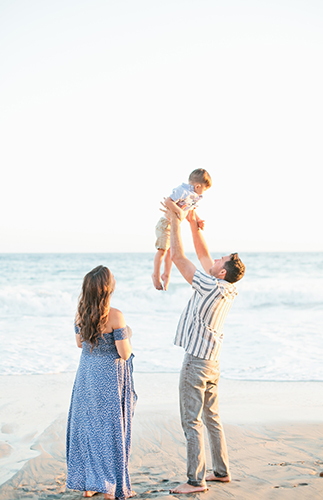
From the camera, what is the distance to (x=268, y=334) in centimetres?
1062

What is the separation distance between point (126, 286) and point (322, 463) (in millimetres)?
20638

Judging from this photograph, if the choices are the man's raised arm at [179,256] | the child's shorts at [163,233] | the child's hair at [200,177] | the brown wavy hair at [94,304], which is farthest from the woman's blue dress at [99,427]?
the child's hair at [200,177]

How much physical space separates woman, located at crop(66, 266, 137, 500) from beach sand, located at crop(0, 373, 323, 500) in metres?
0.24

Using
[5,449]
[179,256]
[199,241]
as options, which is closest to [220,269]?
[179,256]

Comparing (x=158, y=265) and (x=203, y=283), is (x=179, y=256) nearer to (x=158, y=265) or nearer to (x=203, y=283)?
(x=203, y=283)

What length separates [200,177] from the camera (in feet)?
11.9

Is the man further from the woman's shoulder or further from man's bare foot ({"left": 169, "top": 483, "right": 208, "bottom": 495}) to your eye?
the woman's shoulder

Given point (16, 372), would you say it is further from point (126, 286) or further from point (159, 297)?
point (126, 286)

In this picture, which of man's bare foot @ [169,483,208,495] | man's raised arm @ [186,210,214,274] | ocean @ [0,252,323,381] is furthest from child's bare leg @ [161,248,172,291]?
ocean @ [0,252,323,381]

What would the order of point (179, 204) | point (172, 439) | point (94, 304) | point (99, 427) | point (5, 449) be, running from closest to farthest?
point (94, 304) < point (99, 427) < point (179, 204) < point (5, 449) < point (172, 439)

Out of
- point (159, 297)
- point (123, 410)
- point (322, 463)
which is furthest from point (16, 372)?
point (159, 297)

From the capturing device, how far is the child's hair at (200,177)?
364cm

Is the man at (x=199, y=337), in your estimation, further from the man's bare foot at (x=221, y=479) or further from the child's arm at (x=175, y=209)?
the man's bare foot at (x=221, y=479)

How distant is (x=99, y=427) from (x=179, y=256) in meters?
1.32
